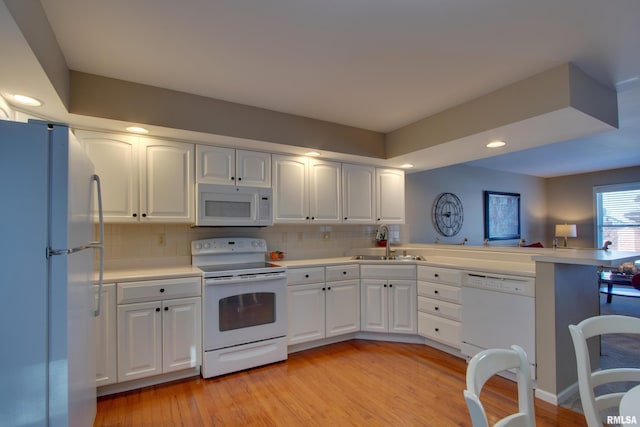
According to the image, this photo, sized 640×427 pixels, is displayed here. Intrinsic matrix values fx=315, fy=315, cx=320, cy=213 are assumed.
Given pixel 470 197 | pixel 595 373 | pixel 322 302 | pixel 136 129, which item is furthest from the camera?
pixel 470 197

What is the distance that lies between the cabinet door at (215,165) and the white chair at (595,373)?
8.83 ft

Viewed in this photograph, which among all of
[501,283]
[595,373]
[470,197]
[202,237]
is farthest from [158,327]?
[470,197]

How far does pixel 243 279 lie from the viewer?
275 cm

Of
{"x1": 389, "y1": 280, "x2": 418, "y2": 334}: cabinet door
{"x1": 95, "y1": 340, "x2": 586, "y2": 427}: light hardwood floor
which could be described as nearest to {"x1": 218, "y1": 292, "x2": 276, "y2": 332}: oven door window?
{"x1": 95, "y1": 340, "x2": 586, "y2": 427}: light hardwood floor

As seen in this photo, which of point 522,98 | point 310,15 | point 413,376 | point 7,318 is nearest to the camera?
point 7,318

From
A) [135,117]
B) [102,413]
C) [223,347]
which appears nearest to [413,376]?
[223,347]

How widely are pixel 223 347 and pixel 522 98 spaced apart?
121 inches

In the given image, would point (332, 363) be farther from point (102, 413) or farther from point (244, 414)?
point (102, 413)

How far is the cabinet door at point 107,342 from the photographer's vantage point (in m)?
2.25

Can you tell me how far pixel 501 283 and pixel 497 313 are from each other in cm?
25

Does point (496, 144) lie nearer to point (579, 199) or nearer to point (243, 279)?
point (243, 279)

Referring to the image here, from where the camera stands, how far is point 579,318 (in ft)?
8.00

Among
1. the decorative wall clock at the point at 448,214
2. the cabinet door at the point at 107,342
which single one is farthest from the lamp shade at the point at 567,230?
the cabinet door at the point at 107,342

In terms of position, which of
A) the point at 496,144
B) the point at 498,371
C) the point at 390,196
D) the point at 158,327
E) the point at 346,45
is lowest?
the point at 158,327
